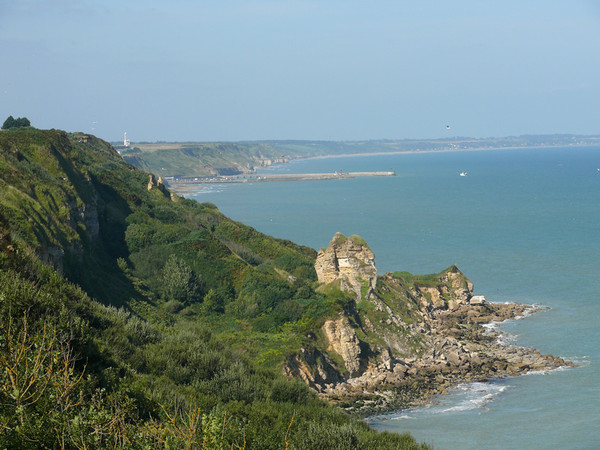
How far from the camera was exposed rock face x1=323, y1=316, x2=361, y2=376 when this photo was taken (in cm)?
4934

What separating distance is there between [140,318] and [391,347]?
2208 centimetres

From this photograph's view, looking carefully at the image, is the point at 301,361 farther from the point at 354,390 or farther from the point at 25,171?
the point at 25,171

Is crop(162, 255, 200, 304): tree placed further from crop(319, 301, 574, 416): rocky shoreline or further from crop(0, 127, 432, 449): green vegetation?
crop(319, 301, 574, 416): rocky shoreline

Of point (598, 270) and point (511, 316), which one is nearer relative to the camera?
point (511, 316)

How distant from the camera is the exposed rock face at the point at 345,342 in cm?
4934

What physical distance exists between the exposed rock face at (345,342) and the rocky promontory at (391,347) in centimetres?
7

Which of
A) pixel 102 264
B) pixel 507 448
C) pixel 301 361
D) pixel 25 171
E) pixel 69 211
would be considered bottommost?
pixel 507 448

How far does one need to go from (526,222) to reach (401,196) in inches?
2446

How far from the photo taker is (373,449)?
16547mm

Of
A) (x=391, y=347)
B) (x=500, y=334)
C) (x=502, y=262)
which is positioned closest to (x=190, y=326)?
(x=391, y=347)

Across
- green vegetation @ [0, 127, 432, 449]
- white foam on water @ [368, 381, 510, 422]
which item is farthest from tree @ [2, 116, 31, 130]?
white foam on water @ [368, 381, 510, 422]

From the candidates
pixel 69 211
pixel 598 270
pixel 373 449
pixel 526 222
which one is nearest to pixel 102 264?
pixel 69 211

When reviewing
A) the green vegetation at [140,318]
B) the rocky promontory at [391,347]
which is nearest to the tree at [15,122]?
the green vegetation at [140,318]

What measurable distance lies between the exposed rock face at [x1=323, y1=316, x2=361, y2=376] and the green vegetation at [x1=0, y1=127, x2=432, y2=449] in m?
1.13
